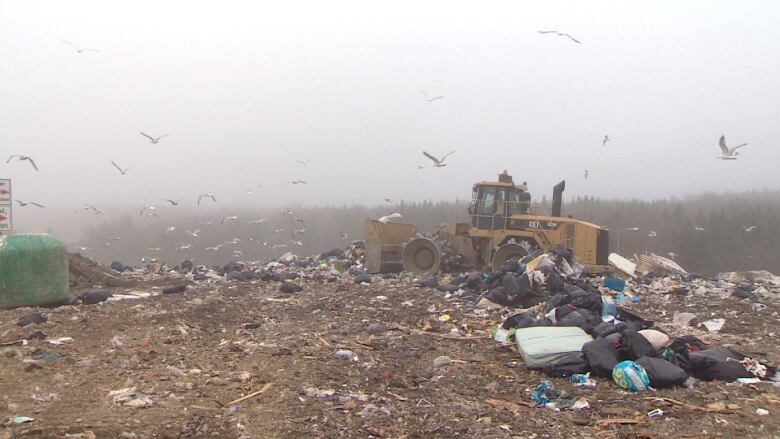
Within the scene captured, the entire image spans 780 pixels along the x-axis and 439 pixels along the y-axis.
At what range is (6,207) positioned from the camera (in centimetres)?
824

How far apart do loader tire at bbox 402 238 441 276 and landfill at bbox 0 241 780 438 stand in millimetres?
4102

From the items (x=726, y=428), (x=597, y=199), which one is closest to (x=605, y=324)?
(x=726, y=428)

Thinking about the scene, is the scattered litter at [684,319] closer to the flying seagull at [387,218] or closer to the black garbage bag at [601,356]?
the black garbage bag at [601,356]

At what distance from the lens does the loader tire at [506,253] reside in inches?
449

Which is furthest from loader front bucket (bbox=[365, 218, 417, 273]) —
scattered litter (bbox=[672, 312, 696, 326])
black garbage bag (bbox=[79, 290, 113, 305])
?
scattered litter (bbox=[672, 312, 696, 326])

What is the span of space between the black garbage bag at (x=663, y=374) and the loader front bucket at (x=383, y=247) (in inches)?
353

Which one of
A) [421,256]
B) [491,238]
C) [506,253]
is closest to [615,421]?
[506,253]

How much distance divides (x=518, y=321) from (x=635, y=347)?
5.54 ft

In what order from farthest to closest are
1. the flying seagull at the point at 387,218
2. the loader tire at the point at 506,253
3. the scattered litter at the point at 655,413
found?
the flying seagull at the point at 387,218, the loader tire at the point at 506,253, the scattered litter at the point at 655,413

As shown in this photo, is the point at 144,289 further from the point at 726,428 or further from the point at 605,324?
the point at 726,428

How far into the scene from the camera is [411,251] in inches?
501

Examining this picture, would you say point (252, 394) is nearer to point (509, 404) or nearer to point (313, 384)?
point (313, 384)

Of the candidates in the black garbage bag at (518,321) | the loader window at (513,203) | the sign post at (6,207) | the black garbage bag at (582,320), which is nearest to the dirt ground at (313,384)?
the black garbage bag at (518,321)

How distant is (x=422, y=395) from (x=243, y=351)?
1.95m
